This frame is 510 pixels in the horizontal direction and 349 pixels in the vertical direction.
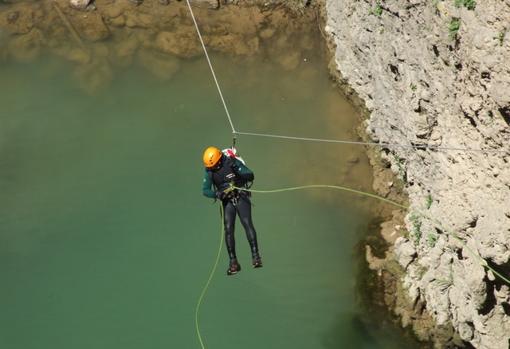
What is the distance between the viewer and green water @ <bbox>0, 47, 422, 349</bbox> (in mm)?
9000

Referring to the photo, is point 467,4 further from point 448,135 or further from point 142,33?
point 142,33

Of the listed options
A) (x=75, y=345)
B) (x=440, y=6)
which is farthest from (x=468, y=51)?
(x=75, y=345)

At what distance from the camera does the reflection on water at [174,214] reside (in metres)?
9.01

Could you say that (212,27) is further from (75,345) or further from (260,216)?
(75,345)

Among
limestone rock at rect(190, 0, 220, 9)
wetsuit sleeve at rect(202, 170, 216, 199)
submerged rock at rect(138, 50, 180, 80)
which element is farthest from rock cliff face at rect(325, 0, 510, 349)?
submerged rock at rect(138, 50, 180, 80)

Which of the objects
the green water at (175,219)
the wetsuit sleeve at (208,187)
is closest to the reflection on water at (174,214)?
the green water at (175,219)

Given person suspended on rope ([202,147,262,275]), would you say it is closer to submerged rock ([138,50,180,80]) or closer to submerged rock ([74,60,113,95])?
submerged rock ([138,50,180,80])

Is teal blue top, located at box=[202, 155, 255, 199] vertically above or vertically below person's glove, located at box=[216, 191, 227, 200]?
above

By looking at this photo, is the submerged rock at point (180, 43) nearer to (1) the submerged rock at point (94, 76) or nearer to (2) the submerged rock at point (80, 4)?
(1) the submerged rock at point (94, 76)

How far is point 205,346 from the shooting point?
895 centimetres

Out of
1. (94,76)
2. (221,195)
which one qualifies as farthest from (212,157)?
(94,76)

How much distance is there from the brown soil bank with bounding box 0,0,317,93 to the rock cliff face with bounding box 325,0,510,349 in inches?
66.3

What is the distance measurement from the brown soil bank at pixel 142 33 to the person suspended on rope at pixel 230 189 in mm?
3881

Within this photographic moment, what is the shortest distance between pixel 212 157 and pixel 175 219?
7.69ft
